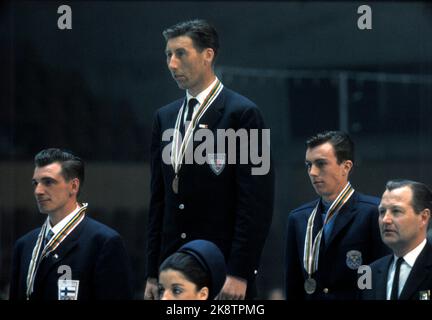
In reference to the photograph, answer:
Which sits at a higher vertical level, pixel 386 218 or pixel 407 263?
pixel 386 218

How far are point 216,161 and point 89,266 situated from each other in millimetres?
786

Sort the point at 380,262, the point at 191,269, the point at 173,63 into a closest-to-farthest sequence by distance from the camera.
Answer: the point at 191,269
the point at 380,262
the point at 173,63

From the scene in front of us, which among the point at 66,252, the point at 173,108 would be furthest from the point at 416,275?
the point at 66,252

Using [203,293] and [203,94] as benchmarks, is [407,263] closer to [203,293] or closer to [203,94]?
[203,293]

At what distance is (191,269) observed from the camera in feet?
12.0

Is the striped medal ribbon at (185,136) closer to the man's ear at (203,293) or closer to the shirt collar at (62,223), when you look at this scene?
the shirt collar at (62,223)

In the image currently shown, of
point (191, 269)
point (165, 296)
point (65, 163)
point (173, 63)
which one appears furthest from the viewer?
Answer: point (65, 163)

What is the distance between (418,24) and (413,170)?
44.2 inches

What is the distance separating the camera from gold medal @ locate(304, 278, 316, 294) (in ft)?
14.2

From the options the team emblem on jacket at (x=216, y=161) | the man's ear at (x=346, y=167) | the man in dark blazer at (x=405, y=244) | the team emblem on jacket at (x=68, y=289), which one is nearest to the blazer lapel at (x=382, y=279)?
the man in dark blazer at (x=405, y=244)

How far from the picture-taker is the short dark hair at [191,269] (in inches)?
144

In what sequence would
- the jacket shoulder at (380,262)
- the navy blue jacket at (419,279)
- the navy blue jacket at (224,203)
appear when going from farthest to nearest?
the navy blue jacket at (224,203)
the jacket shoulder at (380,262)
the navy blue jacket at (419,279)

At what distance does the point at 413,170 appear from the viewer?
602 cm

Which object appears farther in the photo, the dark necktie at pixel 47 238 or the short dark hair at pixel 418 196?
the dark necktie at pixel 47 238
